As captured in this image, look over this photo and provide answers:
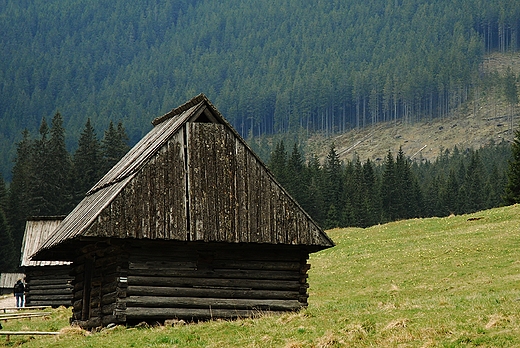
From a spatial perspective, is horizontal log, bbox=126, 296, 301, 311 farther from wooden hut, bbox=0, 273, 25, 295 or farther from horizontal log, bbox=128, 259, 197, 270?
wooden hut, bbox=0, 273, 25, 295

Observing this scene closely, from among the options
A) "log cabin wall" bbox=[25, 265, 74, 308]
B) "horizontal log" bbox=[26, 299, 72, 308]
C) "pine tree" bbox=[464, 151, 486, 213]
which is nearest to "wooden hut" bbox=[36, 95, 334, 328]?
"horizontal log" bbox=[26, 299, 72, 308]

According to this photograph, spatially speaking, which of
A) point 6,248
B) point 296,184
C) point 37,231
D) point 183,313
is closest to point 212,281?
point 183,313

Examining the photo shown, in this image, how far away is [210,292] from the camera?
2648 centimetres

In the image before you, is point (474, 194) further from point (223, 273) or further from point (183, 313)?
point (183, 313)

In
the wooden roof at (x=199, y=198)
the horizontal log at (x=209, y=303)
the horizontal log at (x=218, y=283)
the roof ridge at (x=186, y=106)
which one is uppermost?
the roof ridge at (x=186, y=106)

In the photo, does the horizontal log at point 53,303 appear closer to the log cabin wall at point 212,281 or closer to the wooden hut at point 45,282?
the wooden hut at point 45,282

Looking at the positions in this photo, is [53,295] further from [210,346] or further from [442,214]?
[442,214]

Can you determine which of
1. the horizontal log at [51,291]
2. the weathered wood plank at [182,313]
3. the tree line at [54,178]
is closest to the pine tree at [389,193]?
the tree line at [54,178]

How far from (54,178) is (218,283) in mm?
80869

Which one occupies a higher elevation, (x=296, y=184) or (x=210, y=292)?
(x=296, y=184)

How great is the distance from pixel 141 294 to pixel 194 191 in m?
3.60

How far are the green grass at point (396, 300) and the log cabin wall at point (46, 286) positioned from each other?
10630mm

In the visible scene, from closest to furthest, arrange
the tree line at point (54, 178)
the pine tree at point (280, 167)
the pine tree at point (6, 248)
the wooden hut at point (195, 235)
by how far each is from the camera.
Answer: the wooden hut at point (195, 235), the pine tree at point (6, 248), the tree line at point (54, 178), the pine tree at point (280, 167)

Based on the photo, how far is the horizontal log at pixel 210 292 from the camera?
83.5 feet
